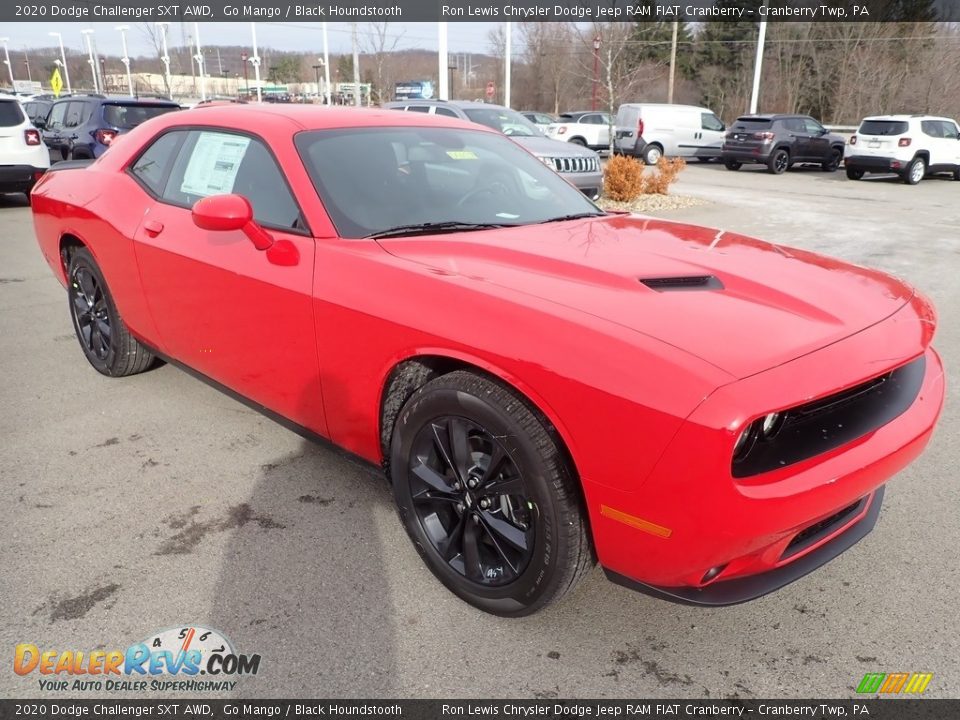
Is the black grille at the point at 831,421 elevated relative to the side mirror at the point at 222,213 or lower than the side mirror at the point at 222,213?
lower

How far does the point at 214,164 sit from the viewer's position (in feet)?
11.1

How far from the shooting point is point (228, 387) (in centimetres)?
336

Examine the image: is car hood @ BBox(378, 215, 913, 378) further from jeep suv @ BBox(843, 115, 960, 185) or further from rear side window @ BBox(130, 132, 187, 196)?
jeep suv @ BBox(843, 115, 960, 185)

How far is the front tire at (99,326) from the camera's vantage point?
417 centimetres

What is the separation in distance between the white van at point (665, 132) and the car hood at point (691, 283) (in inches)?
751

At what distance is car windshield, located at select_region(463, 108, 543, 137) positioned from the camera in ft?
39.1

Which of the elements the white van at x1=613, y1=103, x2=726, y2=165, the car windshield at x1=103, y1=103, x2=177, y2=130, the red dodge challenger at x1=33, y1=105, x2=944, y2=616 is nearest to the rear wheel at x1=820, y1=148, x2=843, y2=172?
the white van at x1=613, y1=103, x2=726, y2=165

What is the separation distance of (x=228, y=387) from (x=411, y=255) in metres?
1.34

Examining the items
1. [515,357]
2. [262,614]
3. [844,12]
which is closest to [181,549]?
[262,614]

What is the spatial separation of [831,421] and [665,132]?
69.9 feet

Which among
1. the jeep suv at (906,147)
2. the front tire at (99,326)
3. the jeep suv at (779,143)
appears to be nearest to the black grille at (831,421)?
the front tire at (99,326)

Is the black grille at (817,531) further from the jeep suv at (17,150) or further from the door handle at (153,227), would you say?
the jeep suv at (17,150)

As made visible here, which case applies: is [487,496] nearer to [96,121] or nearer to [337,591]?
[337,591]

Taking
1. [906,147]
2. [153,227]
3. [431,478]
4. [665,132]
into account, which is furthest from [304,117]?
[665,132]
